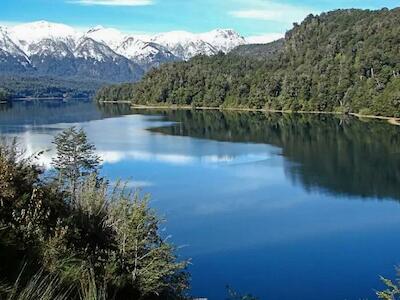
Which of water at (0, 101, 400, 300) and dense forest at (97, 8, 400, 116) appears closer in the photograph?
water at (0, 101, 400, 300)

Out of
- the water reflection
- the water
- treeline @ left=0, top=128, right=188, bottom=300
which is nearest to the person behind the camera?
treeline @ left=0, top=128, right=188, bottom=300

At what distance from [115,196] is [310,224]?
16331 mm

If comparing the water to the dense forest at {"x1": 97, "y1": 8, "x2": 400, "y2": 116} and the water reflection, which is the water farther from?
the dense forest at {"x1": 97, "y1": 8, "x2": 400, "y2": 116}

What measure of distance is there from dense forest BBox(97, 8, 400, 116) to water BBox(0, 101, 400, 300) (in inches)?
1218

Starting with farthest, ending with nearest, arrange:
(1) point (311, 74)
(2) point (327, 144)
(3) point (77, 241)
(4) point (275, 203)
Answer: (1) point (311, 74) < (2) point (327, 144) < (4) point (275, 203) < (3) point (77, 241)

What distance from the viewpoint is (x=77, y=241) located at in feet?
32.6

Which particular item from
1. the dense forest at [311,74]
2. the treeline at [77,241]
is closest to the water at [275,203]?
the treeline at [77,241]

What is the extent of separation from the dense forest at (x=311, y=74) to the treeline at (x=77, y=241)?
7778 centimetres

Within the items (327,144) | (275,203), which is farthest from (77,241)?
(327,144)

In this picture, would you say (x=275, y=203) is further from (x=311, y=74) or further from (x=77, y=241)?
(x=311, y=74)

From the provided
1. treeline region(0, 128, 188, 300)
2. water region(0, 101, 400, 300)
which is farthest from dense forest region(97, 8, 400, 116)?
treeline region(0, 128, 188, 300)

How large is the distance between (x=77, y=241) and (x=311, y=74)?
4089 inches

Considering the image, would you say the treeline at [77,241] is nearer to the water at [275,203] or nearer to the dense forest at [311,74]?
the water at [275,203]

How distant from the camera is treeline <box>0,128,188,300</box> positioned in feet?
25.2
